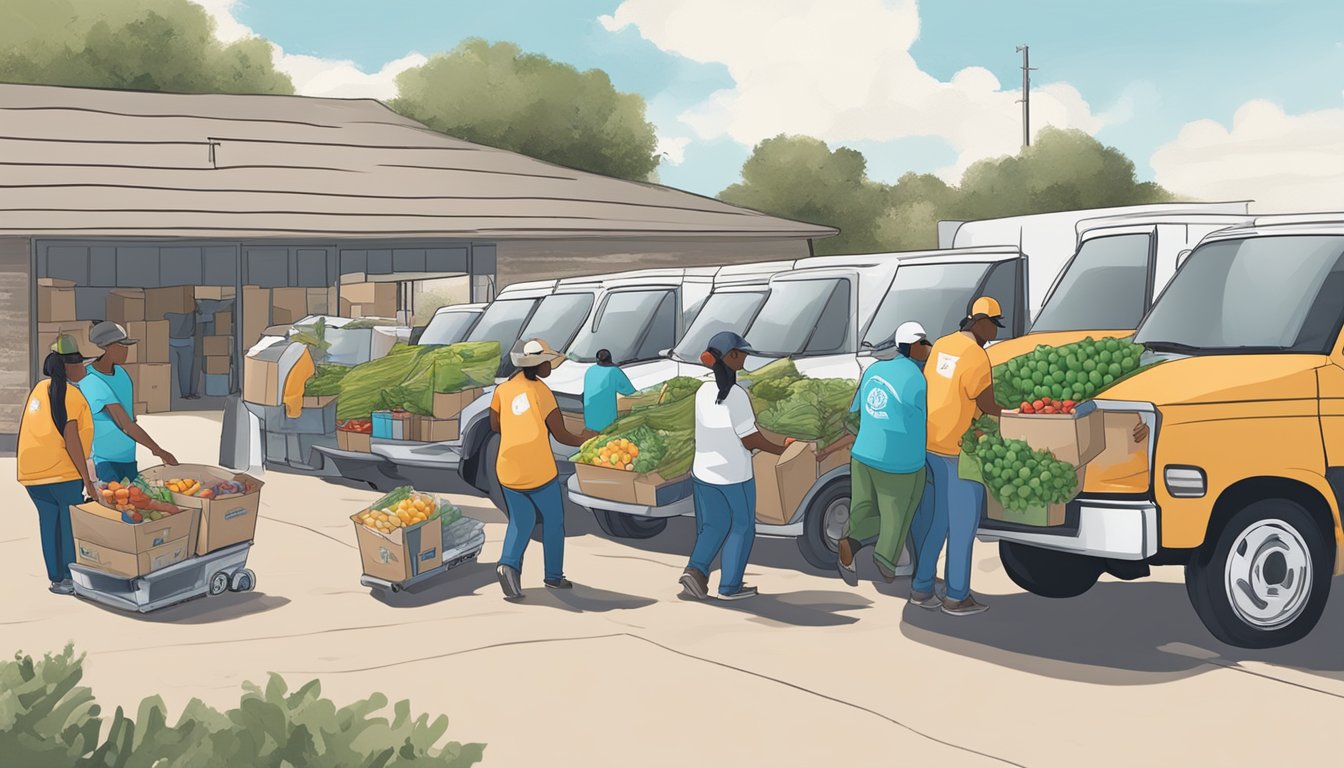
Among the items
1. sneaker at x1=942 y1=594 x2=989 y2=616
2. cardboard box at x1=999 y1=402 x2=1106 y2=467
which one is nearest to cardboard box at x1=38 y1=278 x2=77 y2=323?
sneaker at x1=942 y1=594 x2=989 y2=616

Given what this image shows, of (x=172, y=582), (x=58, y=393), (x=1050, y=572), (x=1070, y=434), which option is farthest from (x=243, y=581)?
(x=1070, y=434)

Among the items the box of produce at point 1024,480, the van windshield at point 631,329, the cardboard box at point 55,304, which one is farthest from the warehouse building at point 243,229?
the box of produce at point 1024,480

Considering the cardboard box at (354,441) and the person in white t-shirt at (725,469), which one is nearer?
the person in white t-shirt at (725,469)

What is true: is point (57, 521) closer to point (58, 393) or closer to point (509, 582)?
point (58, 393)

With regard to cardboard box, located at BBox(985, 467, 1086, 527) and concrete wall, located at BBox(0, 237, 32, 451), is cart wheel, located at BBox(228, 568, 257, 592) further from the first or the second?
concrete wall, located at BBox(0, 237, 32, 451)

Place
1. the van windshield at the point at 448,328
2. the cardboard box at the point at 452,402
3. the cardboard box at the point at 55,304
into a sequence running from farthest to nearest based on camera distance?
1. the cardboard box at the point at 55,304
2. the van windshield at the point at 448,328
3. the cardboard box at the point at 452,402

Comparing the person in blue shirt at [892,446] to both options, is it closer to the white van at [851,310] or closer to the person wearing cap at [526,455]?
the white van at [851,310]

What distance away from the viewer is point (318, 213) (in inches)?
1038

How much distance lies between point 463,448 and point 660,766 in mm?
7909

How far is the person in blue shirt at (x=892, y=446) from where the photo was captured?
934 centimetres

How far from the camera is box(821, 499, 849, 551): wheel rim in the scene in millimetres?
10883

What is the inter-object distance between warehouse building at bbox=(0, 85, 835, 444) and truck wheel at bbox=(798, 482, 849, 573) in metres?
16.5

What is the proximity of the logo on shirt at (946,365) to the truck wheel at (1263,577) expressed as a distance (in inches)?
70.3

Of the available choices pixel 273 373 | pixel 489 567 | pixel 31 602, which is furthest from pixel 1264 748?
pixel 273 373
